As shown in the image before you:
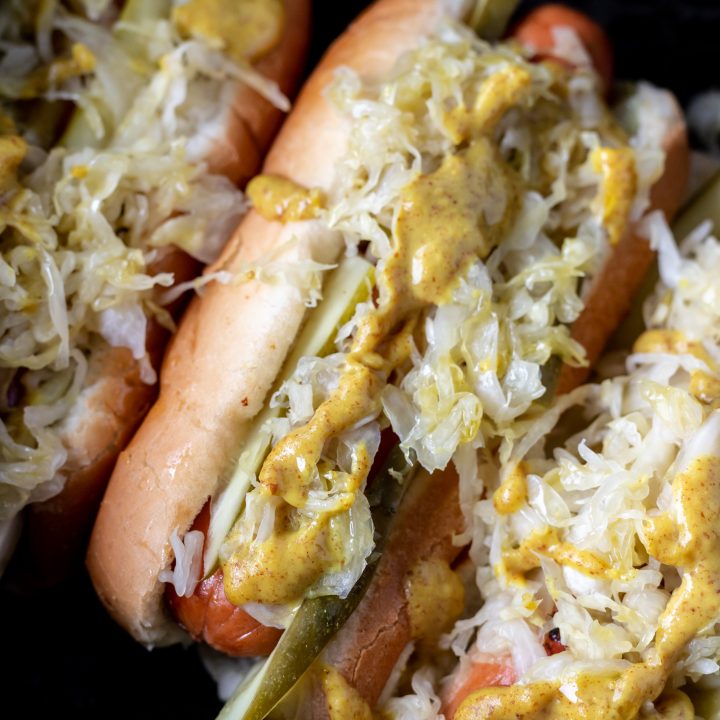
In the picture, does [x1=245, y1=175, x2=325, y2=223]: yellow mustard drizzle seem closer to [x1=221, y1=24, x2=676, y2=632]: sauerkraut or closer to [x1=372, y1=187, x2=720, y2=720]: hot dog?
[x1=221, y1=24, x2=676, y2=632]: sauerkraut

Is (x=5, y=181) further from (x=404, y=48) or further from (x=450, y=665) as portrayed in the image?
(x=450, y=665)

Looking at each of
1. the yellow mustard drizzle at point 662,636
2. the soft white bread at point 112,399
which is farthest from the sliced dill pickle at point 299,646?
the soft white bread at point 112,399

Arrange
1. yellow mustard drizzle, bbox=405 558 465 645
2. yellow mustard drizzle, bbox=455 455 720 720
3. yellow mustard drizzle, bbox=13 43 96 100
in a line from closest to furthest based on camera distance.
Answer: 1. yellow mustard drizzle, bbox=455 455 720 720
2. yellow mustard drizzle, bbox=405 558 465 645
3. yellow mustard drizzle, bbox=13 43 96 100

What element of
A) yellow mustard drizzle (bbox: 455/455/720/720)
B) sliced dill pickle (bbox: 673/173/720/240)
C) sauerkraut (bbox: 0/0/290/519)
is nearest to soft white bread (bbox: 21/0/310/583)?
sauerkraut (bbox: 0/0/290/519)

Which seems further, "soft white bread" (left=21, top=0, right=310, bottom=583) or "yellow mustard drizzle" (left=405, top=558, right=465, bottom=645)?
"soft white bread" (left=21, top=0, right=310, bottom=583)

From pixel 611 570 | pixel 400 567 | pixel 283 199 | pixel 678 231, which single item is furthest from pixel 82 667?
pixel 678 231

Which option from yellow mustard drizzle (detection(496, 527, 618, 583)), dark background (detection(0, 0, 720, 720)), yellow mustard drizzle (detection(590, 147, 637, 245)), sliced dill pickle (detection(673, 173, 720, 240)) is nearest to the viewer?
yellow mustard drizzle (detection(496, 527, 618, 583))

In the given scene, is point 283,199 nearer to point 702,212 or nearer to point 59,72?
point 59,72
